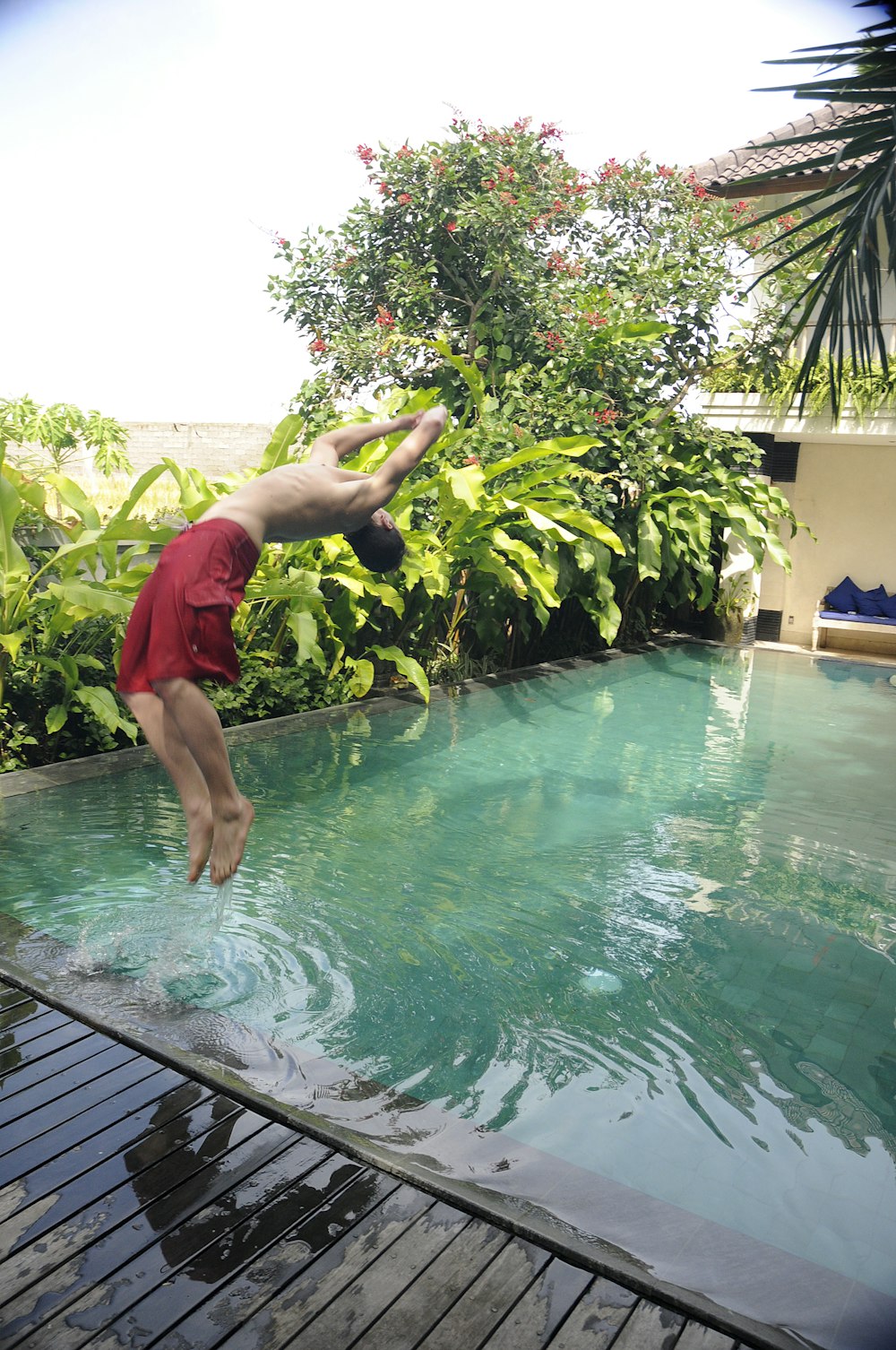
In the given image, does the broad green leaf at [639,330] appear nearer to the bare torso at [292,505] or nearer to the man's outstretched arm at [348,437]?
the man's outstretched arm at [348,437]

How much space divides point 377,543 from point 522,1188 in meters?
1.82

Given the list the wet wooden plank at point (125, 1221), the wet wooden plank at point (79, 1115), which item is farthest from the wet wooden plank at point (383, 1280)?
the wet wooden plank at point (79, 1115)

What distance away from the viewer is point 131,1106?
2.28 m

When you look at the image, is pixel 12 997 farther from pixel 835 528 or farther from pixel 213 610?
pixel 835 528

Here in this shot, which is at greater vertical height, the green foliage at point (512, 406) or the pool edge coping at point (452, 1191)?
the green foliage at point (512, 406)

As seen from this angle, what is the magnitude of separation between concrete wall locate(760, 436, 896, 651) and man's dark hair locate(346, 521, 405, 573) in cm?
1042

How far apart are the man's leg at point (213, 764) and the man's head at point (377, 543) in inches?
28.6

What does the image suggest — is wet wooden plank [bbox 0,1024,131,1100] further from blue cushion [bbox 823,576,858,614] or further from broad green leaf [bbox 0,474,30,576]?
blue cushion [bbox 823,576,858,614]

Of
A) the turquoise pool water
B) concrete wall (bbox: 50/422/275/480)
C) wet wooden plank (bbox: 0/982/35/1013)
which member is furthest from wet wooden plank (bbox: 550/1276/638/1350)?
concrete wall (bbox: 50/422/275/480)

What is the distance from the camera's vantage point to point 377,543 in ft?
10.4

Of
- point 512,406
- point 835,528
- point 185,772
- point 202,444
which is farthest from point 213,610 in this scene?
point 202,444

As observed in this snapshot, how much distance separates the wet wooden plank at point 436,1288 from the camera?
1.66 m

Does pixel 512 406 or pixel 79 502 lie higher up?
pixel 512 406

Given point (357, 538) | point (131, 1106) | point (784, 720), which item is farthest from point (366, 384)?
point (131, 1106)
